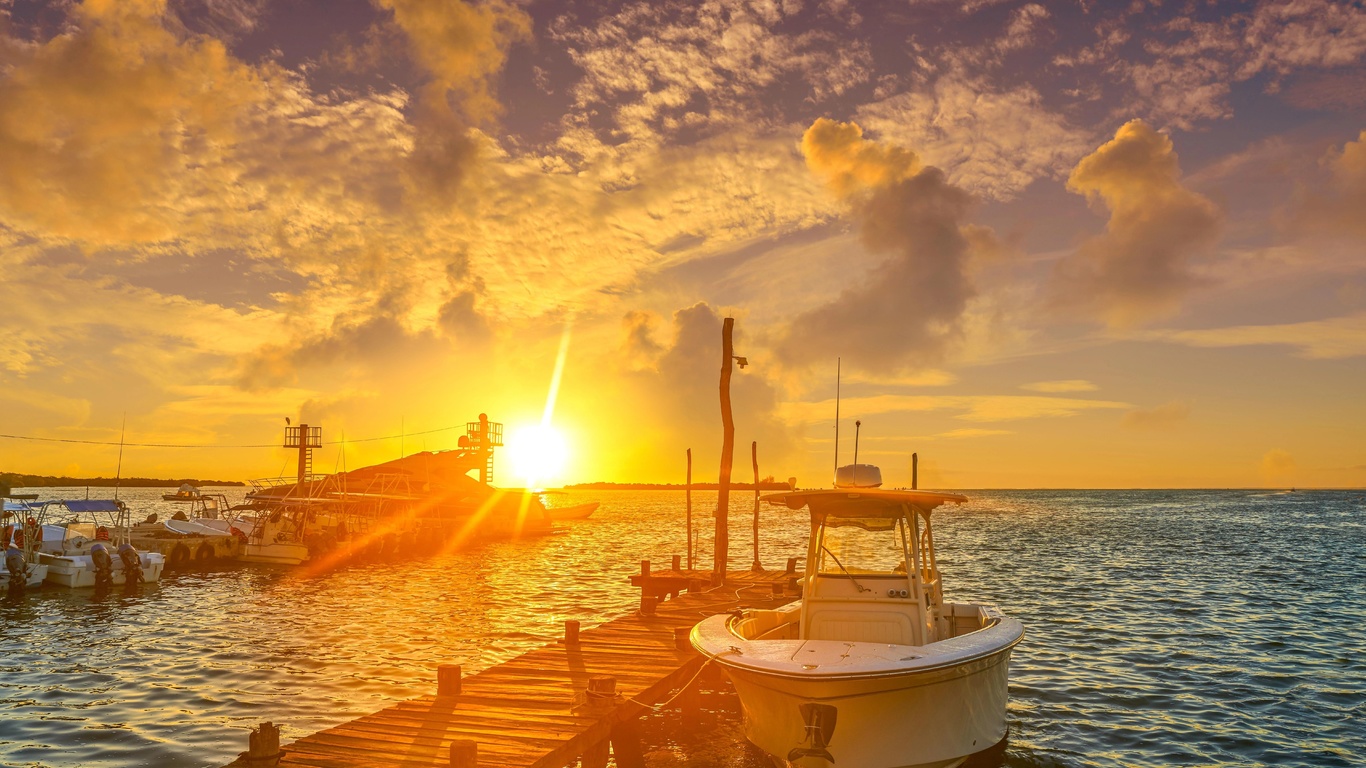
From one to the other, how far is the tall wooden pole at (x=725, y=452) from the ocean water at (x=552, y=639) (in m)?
4.44

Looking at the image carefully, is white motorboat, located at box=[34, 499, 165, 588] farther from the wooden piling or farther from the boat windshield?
the boat windshield

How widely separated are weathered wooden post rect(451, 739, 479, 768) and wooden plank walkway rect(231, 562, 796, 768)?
1cm

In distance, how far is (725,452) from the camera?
26734mm

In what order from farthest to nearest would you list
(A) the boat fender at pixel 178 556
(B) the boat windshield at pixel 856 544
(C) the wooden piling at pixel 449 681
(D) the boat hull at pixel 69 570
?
(A) the boat fender at pixel 178 556, (D) the boat hull at pixel 69 570, (B) the boat windshield at pixel 856 544, (C) the wooden piling at pixel 449 681

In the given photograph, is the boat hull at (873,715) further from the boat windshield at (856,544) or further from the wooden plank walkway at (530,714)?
the wooden plank walkway at (530,714)

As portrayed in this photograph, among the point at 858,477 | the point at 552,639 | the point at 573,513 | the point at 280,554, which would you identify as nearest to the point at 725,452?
the point at 552,639

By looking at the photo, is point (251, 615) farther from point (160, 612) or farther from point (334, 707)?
point (334, 707)

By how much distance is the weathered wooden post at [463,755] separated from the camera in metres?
8.75

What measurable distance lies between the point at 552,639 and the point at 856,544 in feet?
47.3

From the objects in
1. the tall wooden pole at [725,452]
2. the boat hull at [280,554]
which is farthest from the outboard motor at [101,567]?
the tall wooden pole at [725,452]

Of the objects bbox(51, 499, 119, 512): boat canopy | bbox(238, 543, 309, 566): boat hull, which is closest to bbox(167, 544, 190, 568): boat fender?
bbox(238, 543, 309, 566): boat hull

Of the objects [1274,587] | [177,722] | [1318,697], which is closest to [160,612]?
[177,722]

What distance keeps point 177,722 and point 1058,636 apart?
2159 cm

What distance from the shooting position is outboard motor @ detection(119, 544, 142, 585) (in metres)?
37.8
